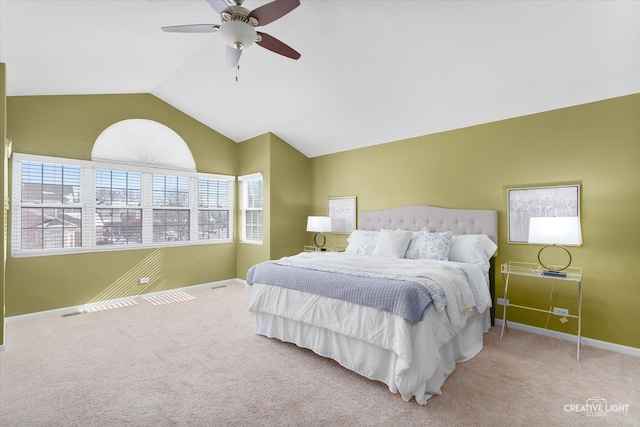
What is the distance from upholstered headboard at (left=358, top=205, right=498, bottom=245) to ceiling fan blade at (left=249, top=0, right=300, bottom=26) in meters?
3.06

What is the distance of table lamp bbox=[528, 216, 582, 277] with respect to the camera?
295 cm

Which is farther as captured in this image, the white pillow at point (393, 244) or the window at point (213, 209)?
the window at point (213, 209)

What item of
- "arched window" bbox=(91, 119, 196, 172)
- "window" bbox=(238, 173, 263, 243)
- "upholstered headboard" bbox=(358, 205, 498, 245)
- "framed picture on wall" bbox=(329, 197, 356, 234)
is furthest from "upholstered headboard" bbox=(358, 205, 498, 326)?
"arched window" bbox=(91, 119, 196, 172)

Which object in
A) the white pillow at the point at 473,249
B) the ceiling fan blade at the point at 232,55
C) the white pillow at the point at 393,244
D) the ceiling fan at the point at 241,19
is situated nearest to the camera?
the ceiling fan at the point at 241,19

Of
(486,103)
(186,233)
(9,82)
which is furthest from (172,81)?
(486,103)

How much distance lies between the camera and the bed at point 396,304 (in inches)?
89.6

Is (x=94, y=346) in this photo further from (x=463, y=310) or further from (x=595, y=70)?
(x=595, y=70)

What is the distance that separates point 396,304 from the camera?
2.30 meters

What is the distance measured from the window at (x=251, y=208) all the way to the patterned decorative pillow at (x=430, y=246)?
2.86 metres

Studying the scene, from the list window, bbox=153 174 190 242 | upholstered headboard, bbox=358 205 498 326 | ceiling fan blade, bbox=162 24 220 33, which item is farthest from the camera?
window, bbox=153 174 190 242

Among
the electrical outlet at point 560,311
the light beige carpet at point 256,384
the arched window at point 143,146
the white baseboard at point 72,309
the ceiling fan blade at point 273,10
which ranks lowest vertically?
the light beige carpet at point 256,384

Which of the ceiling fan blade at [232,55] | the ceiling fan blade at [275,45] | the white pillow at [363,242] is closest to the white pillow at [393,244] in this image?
the white pillow at [363,242]

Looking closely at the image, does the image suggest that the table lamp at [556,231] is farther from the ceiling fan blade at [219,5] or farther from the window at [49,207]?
the window at [49,207]

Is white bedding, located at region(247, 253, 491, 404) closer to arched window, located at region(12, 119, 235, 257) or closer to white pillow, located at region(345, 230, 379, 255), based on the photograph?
white pillow, located at region(345, 230, 379, 255)
